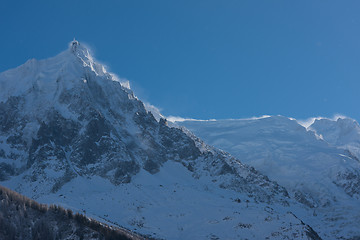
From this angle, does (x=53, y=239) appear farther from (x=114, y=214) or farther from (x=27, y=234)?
(x=114, y=214)

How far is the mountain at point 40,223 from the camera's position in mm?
93562

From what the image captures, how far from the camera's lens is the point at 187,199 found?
603 feet

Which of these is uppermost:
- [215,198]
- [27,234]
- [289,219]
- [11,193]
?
[215,198]

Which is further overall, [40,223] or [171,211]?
[171,211]

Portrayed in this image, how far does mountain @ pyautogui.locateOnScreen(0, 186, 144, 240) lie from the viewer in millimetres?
93562

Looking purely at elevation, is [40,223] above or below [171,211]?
below

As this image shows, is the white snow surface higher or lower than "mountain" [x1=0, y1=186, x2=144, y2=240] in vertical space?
higher

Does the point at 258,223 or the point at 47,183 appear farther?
the point at 47,183

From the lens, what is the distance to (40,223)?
98.9 metres

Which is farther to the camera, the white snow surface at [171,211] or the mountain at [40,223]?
the white snow surface at [171,211]

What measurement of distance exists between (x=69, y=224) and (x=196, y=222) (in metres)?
60.6

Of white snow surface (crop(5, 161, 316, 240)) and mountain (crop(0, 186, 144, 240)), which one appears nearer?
mountain (crop(0, 186, 144, 240))

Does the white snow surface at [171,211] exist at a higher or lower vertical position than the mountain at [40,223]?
higher

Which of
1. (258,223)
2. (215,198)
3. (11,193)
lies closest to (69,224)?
(11,193)
